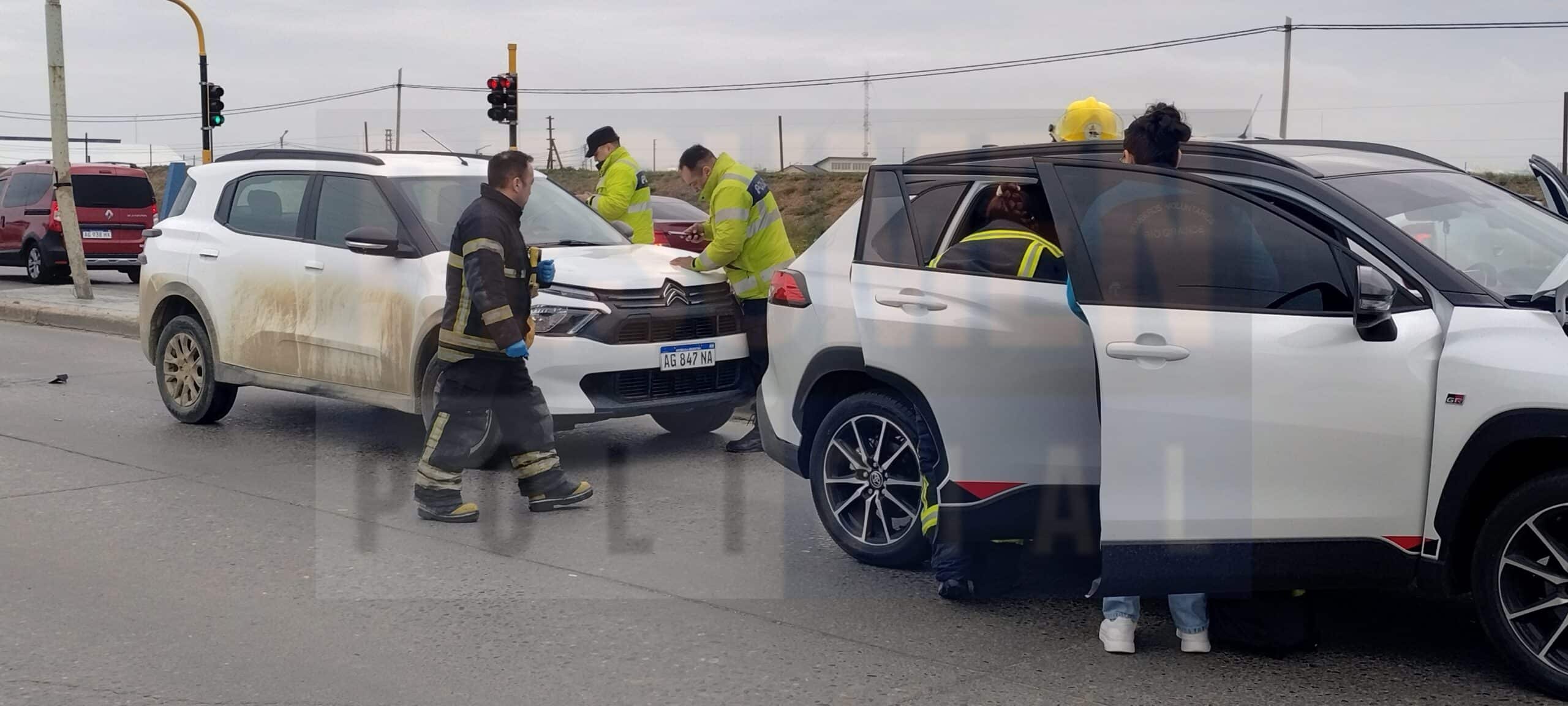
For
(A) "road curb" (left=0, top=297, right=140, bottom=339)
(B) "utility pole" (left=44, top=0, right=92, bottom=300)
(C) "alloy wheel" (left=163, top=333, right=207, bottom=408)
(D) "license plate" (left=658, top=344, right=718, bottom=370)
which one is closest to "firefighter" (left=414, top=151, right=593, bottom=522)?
(D) "license plate" (left=658, top=344, right=718, bottom=370)

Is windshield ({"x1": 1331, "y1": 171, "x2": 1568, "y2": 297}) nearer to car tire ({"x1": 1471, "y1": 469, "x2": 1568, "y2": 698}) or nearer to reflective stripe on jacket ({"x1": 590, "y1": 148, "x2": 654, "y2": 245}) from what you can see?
car tire ({"x1": 1471, "y1": 469, "x2": 1568, "y2": 698})

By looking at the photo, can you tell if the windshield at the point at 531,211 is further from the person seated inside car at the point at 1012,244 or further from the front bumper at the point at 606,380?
the person seated inside car at the point at 1012,244

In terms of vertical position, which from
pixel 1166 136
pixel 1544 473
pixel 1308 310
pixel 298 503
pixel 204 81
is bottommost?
pixel 298 503

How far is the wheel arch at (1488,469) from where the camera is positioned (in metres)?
4.13

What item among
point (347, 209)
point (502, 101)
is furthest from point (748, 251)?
point (502, 101)

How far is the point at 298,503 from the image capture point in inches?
290

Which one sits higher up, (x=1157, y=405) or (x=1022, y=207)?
(x=1022, y=207)

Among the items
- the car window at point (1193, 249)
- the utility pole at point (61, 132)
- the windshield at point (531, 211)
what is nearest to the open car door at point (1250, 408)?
the car window at point (1193, 249)

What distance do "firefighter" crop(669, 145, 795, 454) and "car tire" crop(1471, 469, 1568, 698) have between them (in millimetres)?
4709

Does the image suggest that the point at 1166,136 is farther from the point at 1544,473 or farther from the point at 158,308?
the point at 158,308

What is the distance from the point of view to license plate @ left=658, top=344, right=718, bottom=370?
26.7 feet

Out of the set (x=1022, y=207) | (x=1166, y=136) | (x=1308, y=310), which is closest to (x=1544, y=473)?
(x=1308, y=310)

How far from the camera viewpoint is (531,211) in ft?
30.0

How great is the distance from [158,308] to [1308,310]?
786 cm
